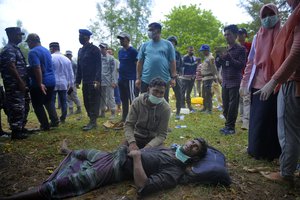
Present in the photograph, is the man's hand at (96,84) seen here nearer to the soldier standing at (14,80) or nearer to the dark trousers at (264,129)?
the soldier standing at (14,80)

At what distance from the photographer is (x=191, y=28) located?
117 ft

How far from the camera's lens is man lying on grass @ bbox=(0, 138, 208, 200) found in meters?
2.91

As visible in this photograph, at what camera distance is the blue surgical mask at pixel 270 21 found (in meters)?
3.63

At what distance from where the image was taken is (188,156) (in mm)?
3227

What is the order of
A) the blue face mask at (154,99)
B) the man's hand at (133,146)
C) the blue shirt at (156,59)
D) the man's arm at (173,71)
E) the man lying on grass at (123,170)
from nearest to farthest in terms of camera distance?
the man lying on grass at (123,170), the man's hand at (133,146), the blue face mask at (154,99), the blue shirt at (156,59), the man's arm at (173,71)

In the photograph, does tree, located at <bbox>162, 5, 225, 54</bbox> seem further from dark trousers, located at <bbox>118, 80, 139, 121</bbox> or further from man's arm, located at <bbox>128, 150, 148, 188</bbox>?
man's arm, located at <bbox>128, 150, 148, 188</bbox>

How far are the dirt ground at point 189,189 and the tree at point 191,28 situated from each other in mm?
32091

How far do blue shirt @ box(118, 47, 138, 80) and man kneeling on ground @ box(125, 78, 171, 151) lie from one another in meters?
2.74

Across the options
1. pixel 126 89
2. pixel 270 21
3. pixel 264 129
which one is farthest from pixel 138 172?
pixel 126 89

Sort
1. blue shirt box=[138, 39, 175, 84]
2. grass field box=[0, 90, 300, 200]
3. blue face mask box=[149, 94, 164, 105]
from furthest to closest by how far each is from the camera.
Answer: blue shirt box=[138, 39, 175, 84], blue face mask box=[149, 94, 164, 105], grass field box=[0, 90, 300, 200]

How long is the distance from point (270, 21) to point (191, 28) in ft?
109

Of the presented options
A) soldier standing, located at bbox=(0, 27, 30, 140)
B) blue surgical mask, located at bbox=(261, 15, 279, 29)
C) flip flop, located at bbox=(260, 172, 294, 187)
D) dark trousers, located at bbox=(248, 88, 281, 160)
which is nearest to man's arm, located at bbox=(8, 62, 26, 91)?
soldier standing, located at bbox=(0, 27, 30, 140)

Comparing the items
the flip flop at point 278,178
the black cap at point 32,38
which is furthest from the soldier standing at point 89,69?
the flip flop at point 278,178

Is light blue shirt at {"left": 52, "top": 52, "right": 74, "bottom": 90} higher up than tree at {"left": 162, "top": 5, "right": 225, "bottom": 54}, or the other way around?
tree at {"left": 162, "top": 5, "right": 225, "bottom": 54}
